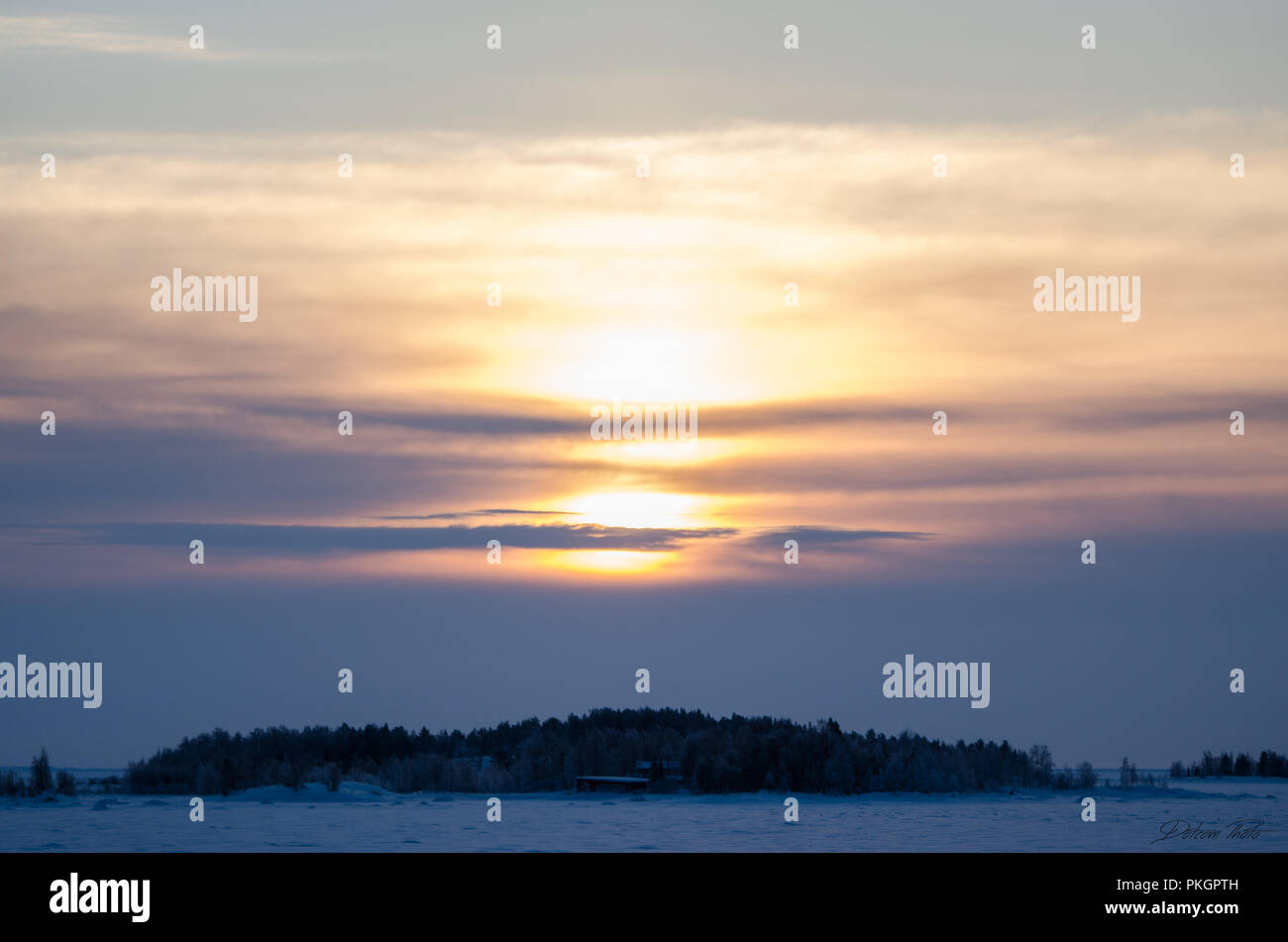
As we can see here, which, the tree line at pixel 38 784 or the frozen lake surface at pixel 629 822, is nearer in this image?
the frozen lake surface at pixel 629 822
